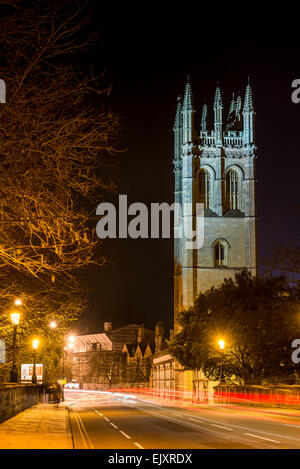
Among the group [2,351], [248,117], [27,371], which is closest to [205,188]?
[248,117]

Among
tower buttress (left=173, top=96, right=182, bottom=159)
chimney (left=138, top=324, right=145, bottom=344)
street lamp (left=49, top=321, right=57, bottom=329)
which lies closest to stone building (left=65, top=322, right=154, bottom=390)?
chimney (left=138, top=324, right=145, bottom=344)

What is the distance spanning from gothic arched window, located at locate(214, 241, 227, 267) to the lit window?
18.5 ft

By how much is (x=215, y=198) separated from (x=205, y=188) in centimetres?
242

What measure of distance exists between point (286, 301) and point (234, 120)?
51959 millimetres

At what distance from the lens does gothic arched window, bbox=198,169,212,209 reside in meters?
94.2

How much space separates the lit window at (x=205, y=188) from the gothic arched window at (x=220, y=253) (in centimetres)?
564

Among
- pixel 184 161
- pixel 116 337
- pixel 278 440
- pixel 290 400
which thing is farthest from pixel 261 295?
pixel 116 337

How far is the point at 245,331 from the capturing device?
54469 mm

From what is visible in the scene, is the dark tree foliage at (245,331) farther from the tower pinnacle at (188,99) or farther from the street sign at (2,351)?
the tower pinnacle at (188,99)

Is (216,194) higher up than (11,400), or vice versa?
(216,194)

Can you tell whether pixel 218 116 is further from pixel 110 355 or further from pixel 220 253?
pixel 110 355

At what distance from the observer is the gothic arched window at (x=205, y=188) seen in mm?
94250

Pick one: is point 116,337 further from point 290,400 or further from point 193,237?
point 290,400
